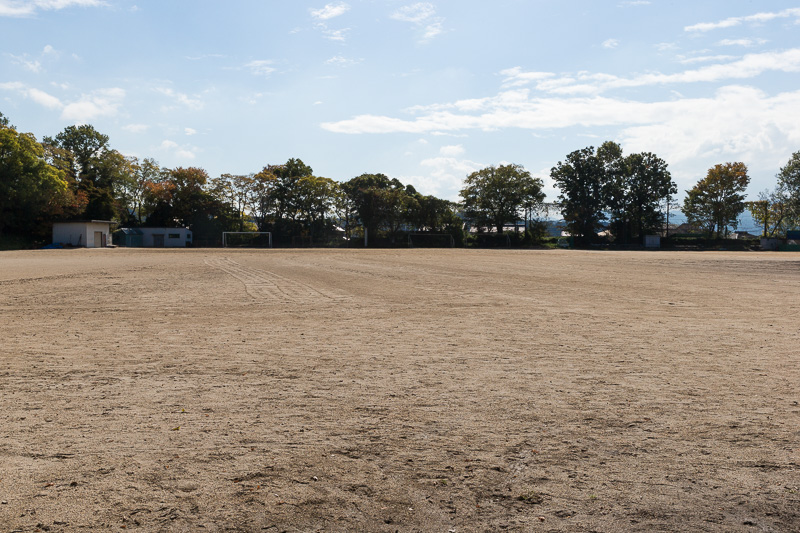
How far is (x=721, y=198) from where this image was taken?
3162 inches

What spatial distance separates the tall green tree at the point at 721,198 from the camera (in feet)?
261

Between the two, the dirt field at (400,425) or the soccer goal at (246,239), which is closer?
the dirt field at (400,425)

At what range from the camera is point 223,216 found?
7700 cm

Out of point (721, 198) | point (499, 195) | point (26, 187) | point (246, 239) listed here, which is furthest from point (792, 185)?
point (26, 187)

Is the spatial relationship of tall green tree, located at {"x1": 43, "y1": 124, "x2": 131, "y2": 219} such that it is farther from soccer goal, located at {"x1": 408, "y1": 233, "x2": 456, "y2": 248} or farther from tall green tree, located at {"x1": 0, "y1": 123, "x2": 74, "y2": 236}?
soccer goal, located at {"x1": 408, "y1": 233, "x2": 456, "y2": 248}

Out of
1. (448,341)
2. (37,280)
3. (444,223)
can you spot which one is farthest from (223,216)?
(448,341)

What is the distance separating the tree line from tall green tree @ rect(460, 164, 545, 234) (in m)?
0.14

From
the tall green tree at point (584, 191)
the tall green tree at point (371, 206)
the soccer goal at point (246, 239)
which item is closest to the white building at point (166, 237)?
the soccer goal at point (246, 239)

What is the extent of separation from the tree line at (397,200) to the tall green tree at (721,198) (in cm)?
13

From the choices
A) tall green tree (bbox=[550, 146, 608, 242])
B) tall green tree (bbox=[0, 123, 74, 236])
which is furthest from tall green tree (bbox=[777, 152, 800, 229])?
tall green tree (bbox=[0, 123, 74, 236])

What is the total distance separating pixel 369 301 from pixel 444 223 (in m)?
63.8

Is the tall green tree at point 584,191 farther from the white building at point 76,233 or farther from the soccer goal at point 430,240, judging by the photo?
the white building at point 76,233

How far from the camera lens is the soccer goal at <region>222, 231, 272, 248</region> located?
231ft

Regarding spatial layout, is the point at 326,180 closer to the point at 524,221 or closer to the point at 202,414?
the point at 524,221
